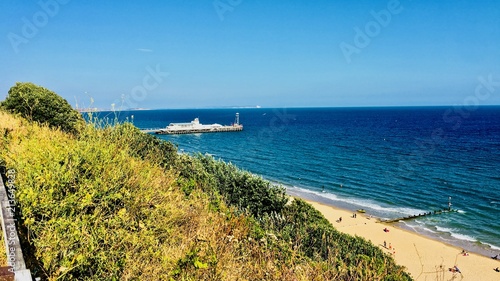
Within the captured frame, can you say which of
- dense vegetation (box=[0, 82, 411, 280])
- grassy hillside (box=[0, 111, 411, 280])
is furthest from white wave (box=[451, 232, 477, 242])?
dense vegetation (box=[0, 82, 411, 280])

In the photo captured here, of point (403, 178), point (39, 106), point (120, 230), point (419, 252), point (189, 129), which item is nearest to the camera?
point (120, 230)

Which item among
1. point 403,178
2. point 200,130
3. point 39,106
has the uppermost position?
point 39,106

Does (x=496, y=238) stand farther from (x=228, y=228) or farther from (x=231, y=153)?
(x=231, y=153)

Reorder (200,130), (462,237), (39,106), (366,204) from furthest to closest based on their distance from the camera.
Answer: (200,130), (366,204), (462,237), (39,106)

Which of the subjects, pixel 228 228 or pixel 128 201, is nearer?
pixel 128 201

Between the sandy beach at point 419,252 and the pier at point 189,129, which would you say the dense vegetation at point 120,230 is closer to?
the sandy beach at point 419,252

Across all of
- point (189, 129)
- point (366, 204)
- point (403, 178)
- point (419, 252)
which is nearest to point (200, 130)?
point (189, 129)

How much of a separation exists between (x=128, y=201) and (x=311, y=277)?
3098 mm

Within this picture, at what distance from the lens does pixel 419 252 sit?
2325cm

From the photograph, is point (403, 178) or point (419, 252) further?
point (403, 178)

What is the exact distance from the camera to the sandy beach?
20.8 meters

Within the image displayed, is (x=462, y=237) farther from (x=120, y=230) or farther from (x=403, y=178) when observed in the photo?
(x=120, y=230)

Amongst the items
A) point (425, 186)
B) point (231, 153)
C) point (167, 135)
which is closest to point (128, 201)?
point (425, 186)

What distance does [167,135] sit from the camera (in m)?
96.7
